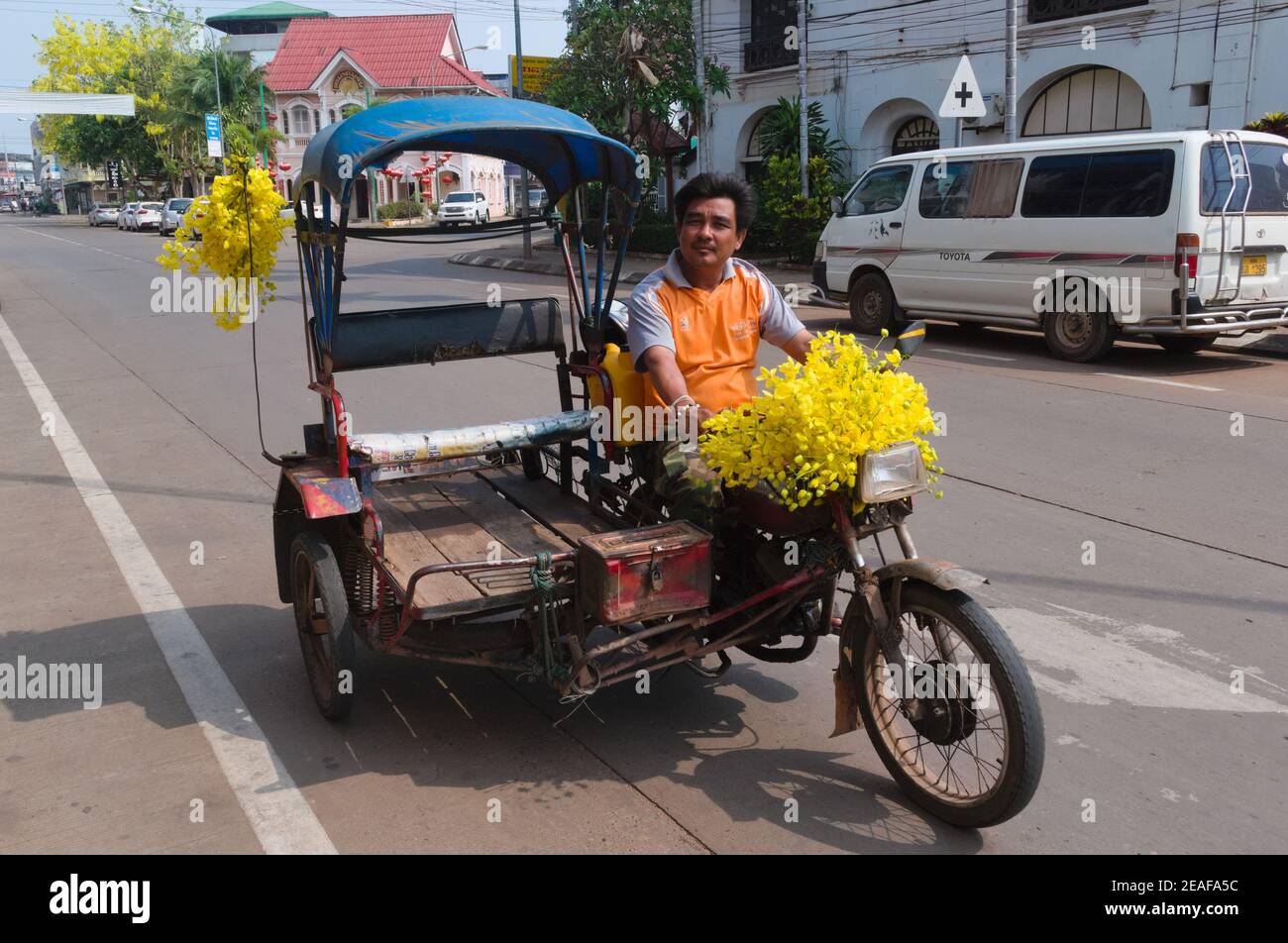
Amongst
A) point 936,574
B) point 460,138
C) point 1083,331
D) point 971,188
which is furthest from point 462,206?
point 936,574

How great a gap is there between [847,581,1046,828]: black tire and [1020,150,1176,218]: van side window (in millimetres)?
8928

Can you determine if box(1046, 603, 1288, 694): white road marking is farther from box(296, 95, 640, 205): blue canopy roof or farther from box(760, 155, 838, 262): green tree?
box(760, 155, 838, 262): green tree

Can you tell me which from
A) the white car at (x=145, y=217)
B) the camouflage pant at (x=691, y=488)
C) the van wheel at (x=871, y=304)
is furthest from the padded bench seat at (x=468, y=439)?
the white car at (x=145, y=217)

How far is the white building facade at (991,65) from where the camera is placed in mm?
16969

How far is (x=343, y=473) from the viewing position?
4.20 m

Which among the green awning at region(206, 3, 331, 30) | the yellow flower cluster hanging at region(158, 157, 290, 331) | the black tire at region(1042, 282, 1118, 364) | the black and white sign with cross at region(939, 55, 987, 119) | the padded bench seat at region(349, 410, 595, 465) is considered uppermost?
the green awning at region(206, 3, 331, 30)

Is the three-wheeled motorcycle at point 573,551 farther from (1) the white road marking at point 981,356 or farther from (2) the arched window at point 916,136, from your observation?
(2) the arched window at point 916,136

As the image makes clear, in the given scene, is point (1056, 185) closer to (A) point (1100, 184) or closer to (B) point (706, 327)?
(A) point (1100, 184)

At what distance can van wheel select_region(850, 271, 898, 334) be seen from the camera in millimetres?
13797

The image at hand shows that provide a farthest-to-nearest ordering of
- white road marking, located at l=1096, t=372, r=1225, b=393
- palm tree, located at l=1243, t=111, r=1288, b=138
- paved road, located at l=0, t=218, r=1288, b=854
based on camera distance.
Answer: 1. palm tree, located at l=1243, t=111, r=1288, b=138
2. white road marking, located at l=1096, t=372, r=1225, b=393
3. paved road, located at l=0, t=218, r=1288, b=854

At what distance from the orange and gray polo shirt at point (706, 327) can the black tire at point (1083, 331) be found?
8009 mm

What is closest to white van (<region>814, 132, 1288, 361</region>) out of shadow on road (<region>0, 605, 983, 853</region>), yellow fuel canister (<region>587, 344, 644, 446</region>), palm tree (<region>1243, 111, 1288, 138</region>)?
palm tree (<region>1243, 111, 1288, 138</region>)
